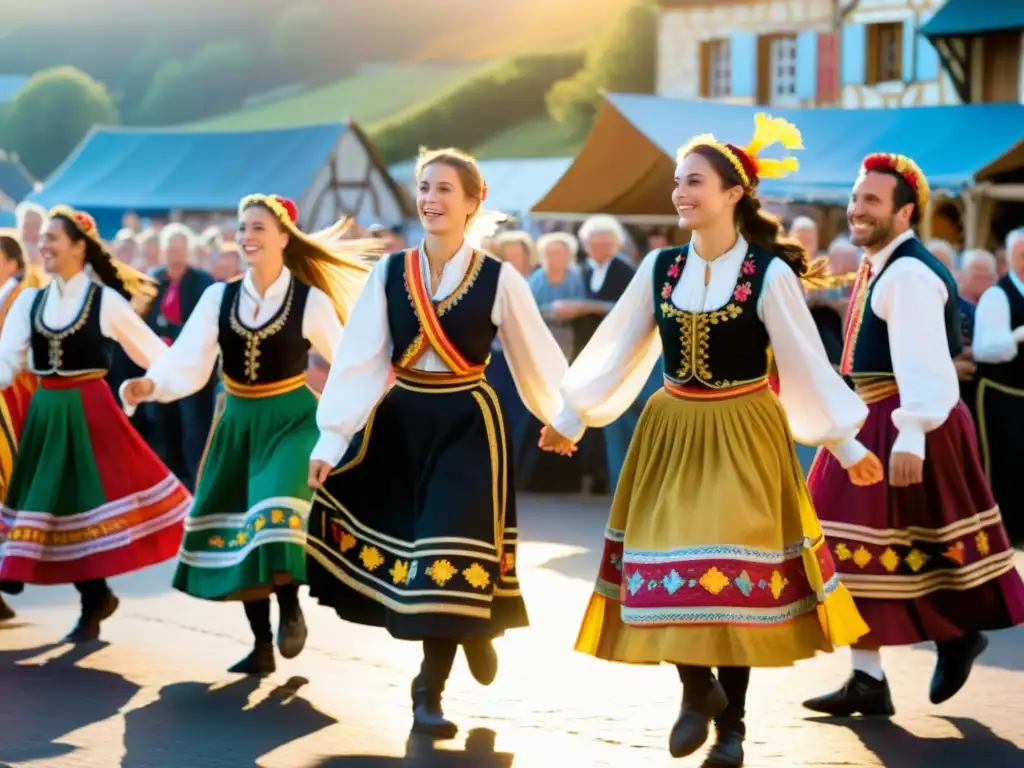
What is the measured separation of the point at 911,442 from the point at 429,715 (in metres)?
1.68

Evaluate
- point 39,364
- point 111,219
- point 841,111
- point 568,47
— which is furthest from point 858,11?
point 568,47

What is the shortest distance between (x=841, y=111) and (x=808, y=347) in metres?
16.4

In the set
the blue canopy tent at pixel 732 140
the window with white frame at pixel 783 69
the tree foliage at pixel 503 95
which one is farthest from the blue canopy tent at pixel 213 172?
the tree foliage at pixel 503 95

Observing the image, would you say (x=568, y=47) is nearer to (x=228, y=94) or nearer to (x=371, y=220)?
(x=228, y=94)

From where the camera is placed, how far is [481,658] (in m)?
6.66

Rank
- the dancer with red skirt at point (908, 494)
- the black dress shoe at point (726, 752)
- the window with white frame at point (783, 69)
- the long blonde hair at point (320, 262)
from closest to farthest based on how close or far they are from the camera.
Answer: the black dress shoe at point (726, 752) < the dancer with red skirt at point (908, 494) < the long blonde hair at point (320, 262) < the window with white frame at point (783, 69)

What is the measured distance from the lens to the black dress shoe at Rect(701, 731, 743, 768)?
589cm

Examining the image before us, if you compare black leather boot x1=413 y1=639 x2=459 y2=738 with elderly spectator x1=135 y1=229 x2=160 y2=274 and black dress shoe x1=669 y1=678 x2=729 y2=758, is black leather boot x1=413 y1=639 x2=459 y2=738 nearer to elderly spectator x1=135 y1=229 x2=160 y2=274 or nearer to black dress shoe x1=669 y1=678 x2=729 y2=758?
black dress shoe x1=669 y1=678 x2=729 y2=758

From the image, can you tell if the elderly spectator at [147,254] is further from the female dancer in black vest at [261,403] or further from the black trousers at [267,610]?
the black trousers at [267,610]

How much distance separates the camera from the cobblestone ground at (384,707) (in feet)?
19.9

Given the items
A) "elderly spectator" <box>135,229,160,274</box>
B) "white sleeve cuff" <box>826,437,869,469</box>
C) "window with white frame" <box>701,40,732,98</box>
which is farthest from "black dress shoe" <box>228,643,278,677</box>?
"window with white frame" <box>701,40,732,98</box>

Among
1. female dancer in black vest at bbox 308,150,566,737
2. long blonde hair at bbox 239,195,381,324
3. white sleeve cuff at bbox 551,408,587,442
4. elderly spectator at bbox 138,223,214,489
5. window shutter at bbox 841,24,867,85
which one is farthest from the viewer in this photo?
window shutter at bbox 841,24,867,85

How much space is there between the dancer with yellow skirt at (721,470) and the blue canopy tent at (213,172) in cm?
2925

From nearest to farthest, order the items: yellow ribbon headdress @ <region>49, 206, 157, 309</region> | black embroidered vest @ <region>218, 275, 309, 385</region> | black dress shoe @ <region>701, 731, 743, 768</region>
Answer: black dress shoe @ <region>701, 731, 743, 768</region> < black embroidered vest @ <region>218, 275, 309, 385</region> < yellow ribbon headdress @ <region>49, 206, 157, 309</region>
